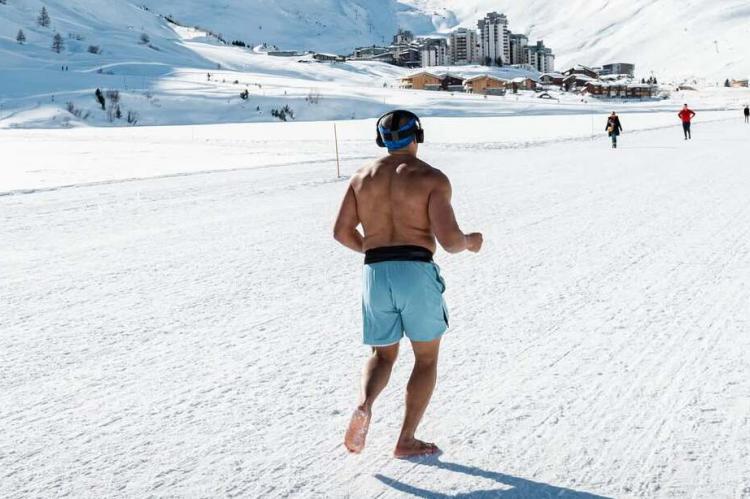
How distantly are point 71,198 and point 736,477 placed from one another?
1390 centimetres

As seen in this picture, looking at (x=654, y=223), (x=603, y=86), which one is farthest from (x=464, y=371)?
(x=603, y=86)

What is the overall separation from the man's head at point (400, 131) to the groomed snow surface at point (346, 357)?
4.79 ft

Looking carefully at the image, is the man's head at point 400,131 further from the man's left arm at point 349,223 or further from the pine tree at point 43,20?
A: the pine tree at point 43,20

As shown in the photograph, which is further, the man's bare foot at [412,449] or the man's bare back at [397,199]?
the man's bare foot at [412,449]

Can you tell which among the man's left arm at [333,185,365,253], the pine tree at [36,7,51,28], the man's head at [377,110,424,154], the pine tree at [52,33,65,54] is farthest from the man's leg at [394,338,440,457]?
the pine tree at [36,7,51,28]

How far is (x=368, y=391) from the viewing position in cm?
384

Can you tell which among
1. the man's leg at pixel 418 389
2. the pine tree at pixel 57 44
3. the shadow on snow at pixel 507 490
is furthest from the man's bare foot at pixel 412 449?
the pine tree at pixel 57 44

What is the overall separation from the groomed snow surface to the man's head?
146 cm

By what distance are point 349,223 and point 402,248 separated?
1.14 feet

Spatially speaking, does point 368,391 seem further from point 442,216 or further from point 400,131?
point 400,131

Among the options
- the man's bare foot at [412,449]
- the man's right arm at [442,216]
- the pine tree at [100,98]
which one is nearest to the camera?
the man's right arm at [442,216]

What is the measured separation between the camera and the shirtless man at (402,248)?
3.67m

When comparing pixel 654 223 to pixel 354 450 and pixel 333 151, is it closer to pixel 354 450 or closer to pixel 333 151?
pixel 354 450

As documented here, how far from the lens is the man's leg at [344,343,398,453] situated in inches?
147
